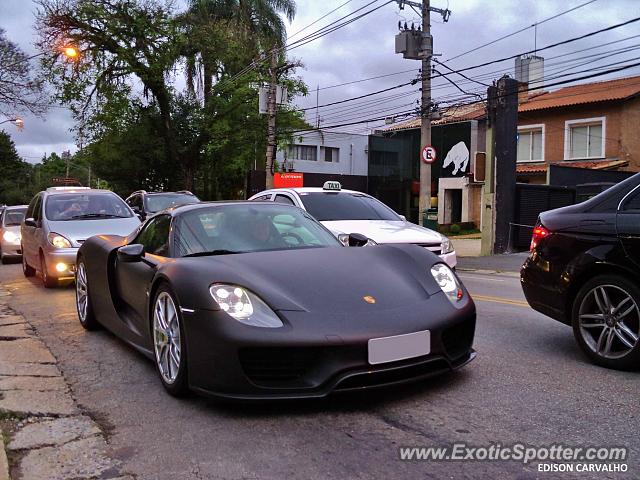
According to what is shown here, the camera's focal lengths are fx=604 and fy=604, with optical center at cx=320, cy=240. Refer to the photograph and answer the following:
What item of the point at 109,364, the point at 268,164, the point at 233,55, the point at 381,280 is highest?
the point at 233,55

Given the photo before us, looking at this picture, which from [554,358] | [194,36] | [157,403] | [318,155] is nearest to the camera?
[157,403]

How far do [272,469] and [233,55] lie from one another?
31118mm

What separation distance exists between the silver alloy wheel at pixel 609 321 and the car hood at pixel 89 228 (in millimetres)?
6953

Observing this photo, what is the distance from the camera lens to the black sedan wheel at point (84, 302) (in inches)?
242

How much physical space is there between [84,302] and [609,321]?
4965mm

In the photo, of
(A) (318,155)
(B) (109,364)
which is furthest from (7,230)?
(A) (318,155)

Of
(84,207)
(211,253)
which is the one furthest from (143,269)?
→ (84,207)

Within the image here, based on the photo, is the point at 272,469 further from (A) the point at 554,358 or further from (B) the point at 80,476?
(A) the point at 554,358

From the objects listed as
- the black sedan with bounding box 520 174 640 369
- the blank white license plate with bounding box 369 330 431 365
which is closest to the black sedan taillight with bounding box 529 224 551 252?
the black sedan with bounding box 520 174 640 369

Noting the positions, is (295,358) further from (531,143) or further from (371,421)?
(531,143)

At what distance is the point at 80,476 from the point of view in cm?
290

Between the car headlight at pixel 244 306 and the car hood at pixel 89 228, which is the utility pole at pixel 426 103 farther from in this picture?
the car headlight at pixel 244 306

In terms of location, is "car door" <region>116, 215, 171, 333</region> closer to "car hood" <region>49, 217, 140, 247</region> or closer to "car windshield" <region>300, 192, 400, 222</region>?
"car windshield" <region>300, 192, 400, 222</region>

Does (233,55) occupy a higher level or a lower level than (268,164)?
higher
